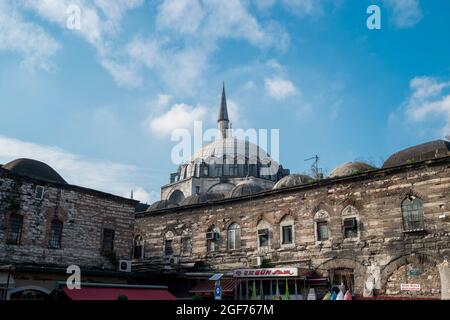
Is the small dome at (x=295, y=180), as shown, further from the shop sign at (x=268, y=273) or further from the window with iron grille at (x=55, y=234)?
the window with iron grille at (x=55, y=234)

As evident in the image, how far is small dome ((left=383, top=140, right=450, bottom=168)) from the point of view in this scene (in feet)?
62.5

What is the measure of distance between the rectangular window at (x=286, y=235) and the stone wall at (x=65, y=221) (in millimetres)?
7027

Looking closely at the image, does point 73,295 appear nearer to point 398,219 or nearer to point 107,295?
point 107,295

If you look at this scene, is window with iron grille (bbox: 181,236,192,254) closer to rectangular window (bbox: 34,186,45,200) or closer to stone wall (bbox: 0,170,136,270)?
stone wall (bbox: 0,170,136,270)

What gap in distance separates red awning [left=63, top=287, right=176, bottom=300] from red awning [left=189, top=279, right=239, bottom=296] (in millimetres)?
3940

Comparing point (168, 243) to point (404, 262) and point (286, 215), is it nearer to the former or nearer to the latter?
point (286, 215)

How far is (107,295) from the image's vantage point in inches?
551

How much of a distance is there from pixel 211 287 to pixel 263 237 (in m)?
3.24

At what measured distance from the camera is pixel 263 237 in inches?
835

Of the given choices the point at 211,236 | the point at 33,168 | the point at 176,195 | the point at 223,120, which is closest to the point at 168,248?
the point at 211,236

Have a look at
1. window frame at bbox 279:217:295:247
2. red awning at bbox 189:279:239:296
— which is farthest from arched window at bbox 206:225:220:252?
window frame at bbox 279:217:295:247
